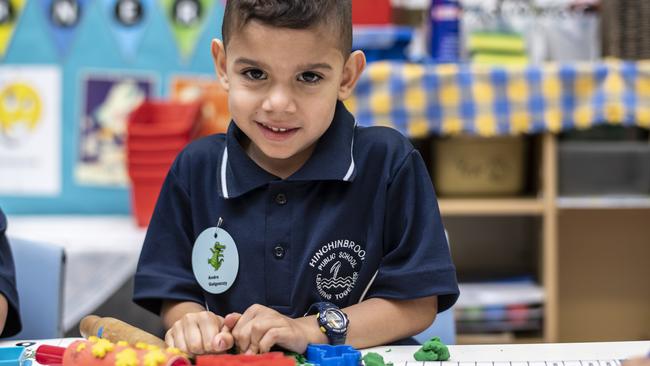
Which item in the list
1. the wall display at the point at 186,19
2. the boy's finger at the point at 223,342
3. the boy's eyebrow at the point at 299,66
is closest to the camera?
the boy's finger at the point at 223,342

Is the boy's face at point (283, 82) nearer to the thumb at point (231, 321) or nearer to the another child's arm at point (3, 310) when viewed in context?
the thumb at point (231, 321)

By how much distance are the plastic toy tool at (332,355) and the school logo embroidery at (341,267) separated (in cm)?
19

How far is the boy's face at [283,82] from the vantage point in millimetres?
933

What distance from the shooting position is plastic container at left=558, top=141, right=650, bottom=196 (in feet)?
7.16

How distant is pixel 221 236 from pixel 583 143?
4.65ft

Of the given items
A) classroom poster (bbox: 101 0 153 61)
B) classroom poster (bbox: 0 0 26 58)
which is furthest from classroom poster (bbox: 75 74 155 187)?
classroom poster (bbox: 0 0 26 58)

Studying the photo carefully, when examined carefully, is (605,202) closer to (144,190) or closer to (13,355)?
(144,190)

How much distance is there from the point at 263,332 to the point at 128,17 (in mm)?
1777

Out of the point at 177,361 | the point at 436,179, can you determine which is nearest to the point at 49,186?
the point at 436,179

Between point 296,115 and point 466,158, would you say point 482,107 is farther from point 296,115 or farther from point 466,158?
point 296,115

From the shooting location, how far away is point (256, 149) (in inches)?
43.8

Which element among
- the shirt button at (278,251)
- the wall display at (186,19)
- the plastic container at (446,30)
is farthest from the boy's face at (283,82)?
the wall display at (186,19)

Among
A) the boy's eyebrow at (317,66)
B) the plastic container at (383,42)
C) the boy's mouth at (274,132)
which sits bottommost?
the boy's mouth at (274,132)

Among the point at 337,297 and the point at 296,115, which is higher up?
the point at 296,115
